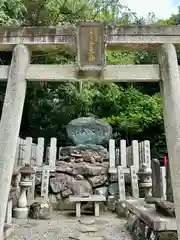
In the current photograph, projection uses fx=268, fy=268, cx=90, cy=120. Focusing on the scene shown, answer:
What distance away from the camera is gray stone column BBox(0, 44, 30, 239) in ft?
10.7

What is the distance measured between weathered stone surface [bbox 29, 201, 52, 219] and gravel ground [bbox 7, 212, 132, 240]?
0.63 feet

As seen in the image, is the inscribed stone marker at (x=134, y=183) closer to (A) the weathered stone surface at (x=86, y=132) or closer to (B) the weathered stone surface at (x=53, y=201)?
(B) the weathered stone surface at (x=53, y=201)

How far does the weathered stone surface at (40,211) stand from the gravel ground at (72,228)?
0.19 metres

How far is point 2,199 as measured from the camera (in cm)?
320

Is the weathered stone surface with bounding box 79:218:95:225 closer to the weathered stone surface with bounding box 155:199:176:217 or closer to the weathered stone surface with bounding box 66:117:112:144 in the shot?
the weathered stone surface with bounding box 155:199:176:217

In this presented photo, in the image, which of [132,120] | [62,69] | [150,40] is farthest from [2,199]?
[132,120]

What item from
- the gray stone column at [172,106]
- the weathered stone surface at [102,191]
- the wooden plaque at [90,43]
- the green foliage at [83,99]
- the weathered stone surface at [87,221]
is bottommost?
the weathered stone surface at [87,221]

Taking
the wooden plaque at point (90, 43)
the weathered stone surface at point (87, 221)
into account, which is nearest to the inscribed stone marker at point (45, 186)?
the weathered stone surface at point (87, 221)

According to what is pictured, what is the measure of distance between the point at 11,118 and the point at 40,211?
3.55 m

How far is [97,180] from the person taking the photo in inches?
314

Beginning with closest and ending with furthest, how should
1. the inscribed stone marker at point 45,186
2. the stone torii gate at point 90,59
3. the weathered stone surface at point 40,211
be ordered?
the stone torii gate at point 90,59 < the weathered stone surface at point 40,211 < the inscribed stone marker at point 45,186

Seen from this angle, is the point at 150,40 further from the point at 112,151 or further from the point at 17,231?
the point at 112,151

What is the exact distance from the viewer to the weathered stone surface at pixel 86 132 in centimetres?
1034

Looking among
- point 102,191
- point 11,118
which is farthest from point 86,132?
point 11,118
